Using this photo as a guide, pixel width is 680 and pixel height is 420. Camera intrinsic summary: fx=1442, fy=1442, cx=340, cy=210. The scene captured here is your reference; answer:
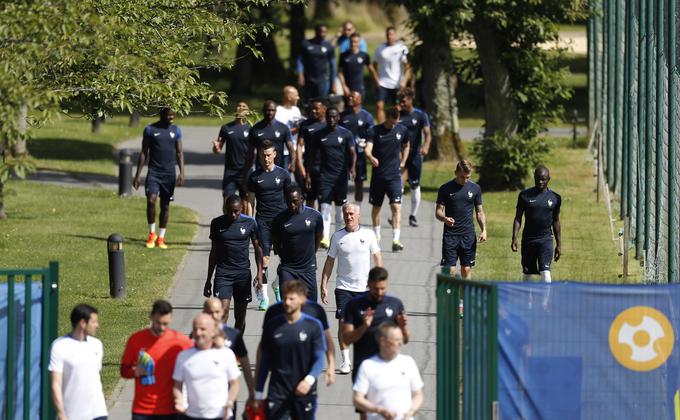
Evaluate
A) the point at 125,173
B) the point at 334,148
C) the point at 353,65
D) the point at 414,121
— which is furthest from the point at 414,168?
the point at 353,65

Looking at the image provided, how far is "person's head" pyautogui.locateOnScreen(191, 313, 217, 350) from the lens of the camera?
1096 cm

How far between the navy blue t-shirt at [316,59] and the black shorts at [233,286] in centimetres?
1694

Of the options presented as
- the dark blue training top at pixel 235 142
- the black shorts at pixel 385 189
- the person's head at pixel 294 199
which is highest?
the dark blue training top at pixel 235 142

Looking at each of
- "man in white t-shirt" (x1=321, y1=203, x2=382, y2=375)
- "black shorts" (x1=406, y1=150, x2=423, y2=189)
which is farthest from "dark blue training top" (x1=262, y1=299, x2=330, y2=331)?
"black shorts" (x1=406, y1=150, x2=423, y2=189)

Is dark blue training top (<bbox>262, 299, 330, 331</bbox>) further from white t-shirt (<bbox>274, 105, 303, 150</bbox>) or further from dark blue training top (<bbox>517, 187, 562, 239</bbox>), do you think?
white t-shirt (<bbox>274, 105, 303, 150</bbox>)

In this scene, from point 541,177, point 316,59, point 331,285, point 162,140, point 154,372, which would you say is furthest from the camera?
point 316,59

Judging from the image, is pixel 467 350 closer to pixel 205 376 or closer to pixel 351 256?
pixel 205 376

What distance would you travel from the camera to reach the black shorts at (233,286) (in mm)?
15273

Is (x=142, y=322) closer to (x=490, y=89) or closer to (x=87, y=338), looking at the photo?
(x=87, y=338)

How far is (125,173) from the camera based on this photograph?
27188mm

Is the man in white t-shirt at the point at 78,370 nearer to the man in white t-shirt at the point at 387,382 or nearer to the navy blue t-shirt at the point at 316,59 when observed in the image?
the man in white t-shirt at the point at 387,382

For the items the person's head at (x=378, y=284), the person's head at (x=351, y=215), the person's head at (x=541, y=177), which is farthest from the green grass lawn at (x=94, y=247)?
the person's head at (x=541, y=177)

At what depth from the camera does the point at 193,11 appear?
16281mm

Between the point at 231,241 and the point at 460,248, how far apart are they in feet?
11.5
